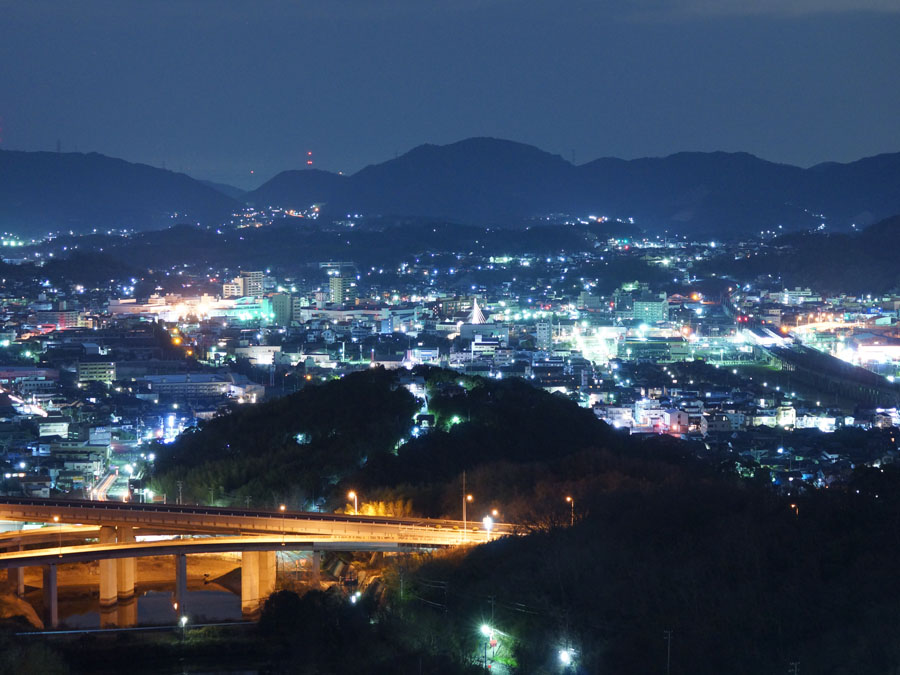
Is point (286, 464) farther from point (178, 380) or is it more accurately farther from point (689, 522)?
point (178, 380)

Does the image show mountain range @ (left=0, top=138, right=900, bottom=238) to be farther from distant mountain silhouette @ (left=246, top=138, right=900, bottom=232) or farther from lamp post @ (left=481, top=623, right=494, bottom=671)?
lamp post @ (left=481, top=623, right=494, bottom=671)

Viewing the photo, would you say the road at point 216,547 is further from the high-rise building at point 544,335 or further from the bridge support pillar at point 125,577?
the high-rise building at point 544,335

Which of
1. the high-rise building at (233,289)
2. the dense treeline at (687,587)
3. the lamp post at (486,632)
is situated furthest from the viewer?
the high-rise building at (233,289)

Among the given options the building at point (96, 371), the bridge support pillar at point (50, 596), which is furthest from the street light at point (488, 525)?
the building at point (96, 371)

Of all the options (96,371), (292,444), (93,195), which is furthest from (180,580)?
(93,195)

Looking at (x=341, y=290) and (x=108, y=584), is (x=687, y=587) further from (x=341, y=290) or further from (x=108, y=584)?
(x=341, y=290)

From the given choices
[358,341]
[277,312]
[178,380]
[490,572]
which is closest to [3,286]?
[277,312]
